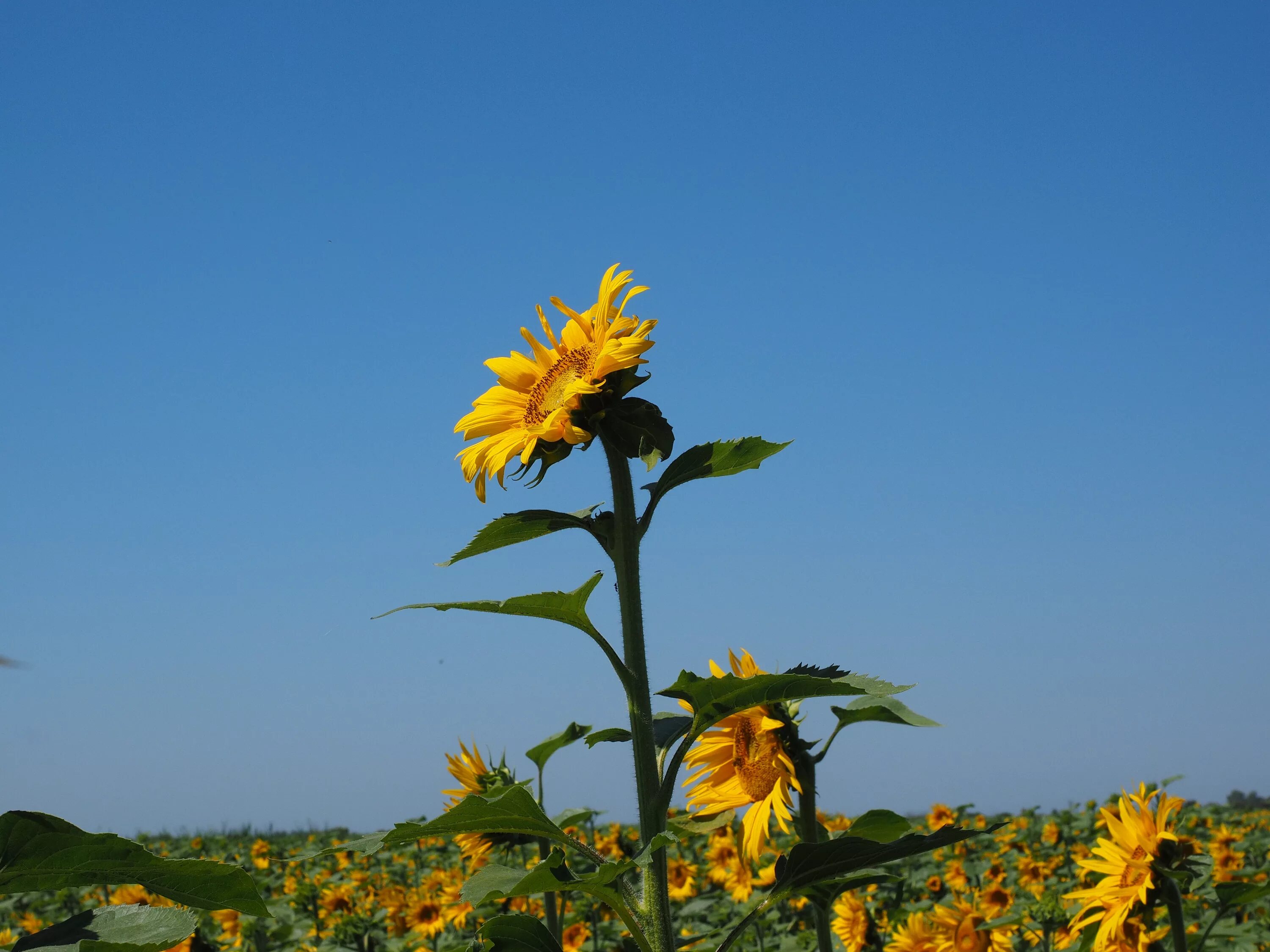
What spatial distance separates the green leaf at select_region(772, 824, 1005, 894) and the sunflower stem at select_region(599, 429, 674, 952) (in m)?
0.30

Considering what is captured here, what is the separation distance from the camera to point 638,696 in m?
2.25

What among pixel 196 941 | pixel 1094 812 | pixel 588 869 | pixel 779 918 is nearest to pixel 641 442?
pixel 196 941

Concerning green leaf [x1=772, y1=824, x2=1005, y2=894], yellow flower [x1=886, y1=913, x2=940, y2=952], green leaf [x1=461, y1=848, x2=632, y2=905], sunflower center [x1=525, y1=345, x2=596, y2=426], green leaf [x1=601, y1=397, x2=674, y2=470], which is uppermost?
sunflower center [x1=525, y1=345, x2=596, y2=426]

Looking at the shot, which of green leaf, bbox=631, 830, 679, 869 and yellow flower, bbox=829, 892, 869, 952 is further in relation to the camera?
yellow flower, bbox=829, 892, 869, 952

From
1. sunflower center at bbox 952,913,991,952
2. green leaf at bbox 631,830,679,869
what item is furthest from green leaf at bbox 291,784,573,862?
sunflower center at bbox 952,913,991,952

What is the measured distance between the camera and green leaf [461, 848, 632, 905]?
2.01 meters

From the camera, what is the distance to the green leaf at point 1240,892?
352 centimetres

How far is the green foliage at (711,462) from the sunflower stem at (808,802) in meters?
0.93

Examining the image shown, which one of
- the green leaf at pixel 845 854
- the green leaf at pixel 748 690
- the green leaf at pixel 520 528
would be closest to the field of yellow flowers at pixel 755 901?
the green leaf at pixel 845 854

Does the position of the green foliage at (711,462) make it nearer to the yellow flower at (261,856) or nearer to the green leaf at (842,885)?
the green leaf at (842,885)

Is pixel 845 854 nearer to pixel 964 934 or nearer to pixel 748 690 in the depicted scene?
pixel 748 690

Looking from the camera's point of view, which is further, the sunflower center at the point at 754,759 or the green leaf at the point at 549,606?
Result: the sunflower center at the point at 754,759

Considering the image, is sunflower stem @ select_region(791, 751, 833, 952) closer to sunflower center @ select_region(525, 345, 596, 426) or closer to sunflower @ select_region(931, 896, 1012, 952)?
sunflower center @ select_region(525, 345, 596, 426)

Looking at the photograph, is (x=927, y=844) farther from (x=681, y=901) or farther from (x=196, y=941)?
(x=681, y=901)
